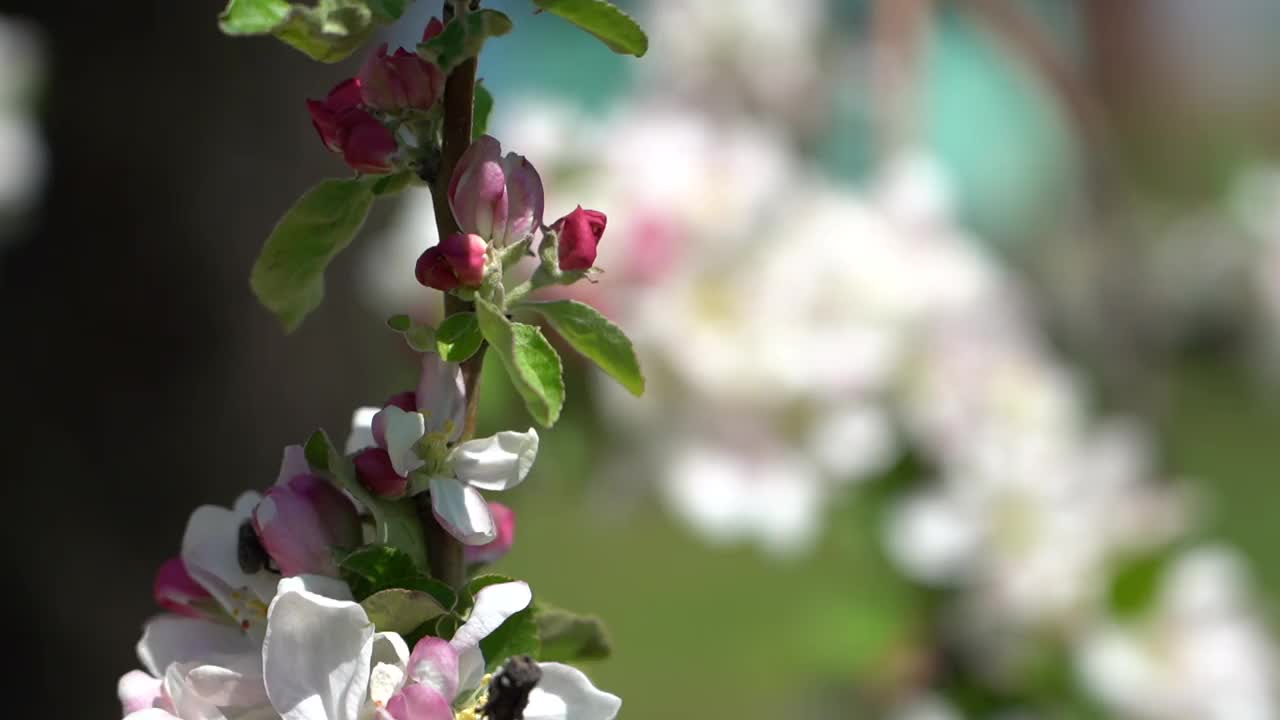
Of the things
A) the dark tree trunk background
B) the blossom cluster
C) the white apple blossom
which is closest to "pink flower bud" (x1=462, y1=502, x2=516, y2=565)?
the blossom cluster

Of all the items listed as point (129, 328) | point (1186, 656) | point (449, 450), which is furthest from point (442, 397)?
point (1186, 656)

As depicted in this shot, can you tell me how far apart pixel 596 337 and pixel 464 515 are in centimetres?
3

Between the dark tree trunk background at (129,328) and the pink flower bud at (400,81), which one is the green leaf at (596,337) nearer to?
the pink flower bud at (400,81)

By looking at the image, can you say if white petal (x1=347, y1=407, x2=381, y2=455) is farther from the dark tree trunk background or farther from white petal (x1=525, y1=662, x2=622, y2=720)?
the dark tree trunk background

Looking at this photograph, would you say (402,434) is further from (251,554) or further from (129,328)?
(129,328)

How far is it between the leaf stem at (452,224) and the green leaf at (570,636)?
0.05 ft

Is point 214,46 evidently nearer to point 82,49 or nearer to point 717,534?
point 82,49

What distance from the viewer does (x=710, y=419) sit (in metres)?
0.67

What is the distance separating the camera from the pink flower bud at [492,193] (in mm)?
153

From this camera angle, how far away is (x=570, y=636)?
0.19m

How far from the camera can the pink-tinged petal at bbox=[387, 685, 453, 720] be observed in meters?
0.15

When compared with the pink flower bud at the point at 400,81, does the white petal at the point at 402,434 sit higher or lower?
lower

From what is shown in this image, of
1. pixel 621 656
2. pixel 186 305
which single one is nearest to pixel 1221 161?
pixel 621 656

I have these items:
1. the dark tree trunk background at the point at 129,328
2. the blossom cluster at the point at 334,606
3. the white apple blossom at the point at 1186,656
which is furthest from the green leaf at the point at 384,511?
the white apple blossom at the point at 1186,656
